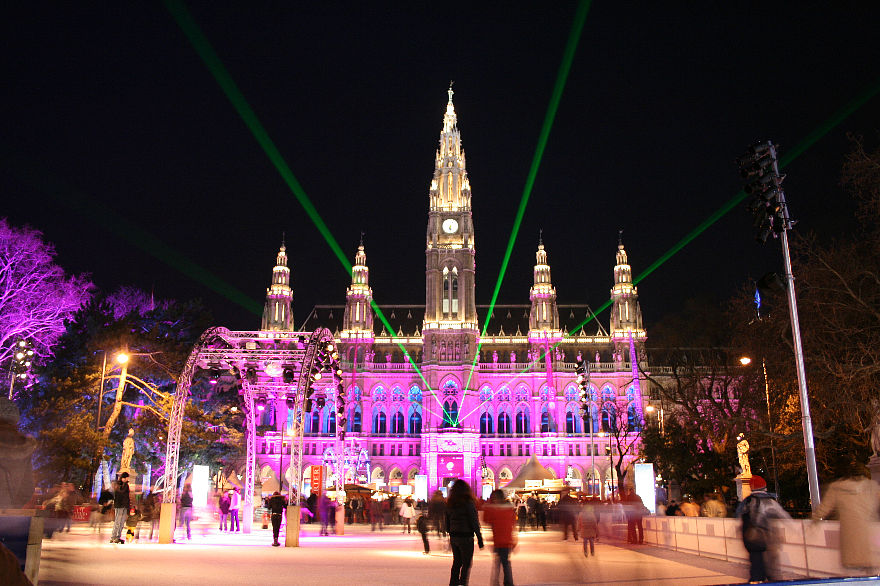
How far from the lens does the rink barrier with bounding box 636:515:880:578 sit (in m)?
12.6

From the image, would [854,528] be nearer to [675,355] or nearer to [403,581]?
[403,581]

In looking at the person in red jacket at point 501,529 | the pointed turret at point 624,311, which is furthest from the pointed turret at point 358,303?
the person in red jacket at point 501,529

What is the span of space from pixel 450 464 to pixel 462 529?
7807 centimetres

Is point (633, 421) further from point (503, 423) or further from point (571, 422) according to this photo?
point (503, 423)

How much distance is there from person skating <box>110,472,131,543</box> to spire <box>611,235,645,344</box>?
8028cm

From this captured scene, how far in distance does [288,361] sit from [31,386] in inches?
721

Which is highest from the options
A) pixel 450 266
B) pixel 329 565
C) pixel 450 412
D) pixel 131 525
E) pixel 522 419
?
pixel 450 266

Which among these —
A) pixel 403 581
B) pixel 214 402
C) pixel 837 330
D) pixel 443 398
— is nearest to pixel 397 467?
pixel 443 398

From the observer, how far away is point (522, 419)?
93.7 meters

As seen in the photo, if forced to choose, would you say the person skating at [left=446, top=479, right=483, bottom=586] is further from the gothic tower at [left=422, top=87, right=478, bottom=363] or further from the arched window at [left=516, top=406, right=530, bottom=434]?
the arched window at [left=516, top=406, right=530, bottom=434]

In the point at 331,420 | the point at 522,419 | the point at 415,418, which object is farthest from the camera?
the point at 522,419

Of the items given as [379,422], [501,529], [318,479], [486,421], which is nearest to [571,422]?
[486,421]

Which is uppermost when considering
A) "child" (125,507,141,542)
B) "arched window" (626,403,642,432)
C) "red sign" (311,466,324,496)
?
"arched window" (626,403,642,432)

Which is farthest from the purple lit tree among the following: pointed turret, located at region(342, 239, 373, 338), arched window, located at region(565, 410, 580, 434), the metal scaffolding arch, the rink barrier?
arched window, located at region(565, 410, 580, 434)
